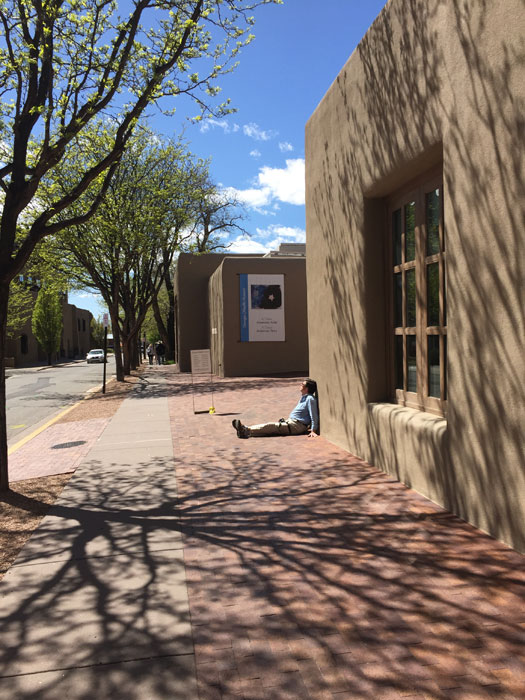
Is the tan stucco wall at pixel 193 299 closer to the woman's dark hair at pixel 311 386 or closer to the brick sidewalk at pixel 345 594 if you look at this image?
the woman's dark hair at pixel 311 386

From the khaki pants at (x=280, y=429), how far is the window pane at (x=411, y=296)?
3466 mm

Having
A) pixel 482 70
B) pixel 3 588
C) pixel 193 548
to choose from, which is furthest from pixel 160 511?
pixel 482 70

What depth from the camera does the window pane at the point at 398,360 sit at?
652cm

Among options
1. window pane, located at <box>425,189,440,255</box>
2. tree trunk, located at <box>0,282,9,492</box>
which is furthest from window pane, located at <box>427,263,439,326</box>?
tree trunk, located at <box>0,282,9,492</box>

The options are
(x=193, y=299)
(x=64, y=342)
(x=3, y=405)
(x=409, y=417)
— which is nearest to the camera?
(x=409, y=417)

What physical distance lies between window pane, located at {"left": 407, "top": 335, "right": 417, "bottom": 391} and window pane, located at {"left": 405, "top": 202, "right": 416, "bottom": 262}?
2.95 feet

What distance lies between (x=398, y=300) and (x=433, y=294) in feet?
3.10

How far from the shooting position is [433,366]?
5605mm

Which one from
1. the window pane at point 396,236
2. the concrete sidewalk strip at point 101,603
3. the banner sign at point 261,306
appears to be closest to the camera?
the concrete sidewalk strip at point 101,603

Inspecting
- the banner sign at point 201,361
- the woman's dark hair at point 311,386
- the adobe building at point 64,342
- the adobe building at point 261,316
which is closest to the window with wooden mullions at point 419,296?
the woman's dark hair at point 311,386

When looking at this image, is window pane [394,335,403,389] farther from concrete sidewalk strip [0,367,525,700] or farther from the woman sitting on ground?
the woman sitting on ground

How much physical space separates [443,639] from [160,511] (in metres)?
3.09

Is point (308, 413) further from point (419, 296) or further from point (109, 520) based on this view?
point (109, 520)

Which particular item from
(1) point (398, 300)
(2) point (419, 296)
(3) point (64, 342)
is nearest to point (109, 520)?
(2) point (419, 296)
